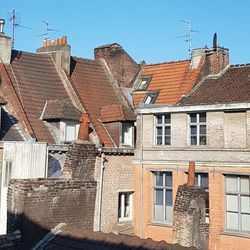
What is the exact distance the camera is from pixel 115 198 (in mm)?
24750

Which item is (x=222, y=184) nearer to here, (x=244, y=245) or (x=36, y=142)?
(x=244, y=245)

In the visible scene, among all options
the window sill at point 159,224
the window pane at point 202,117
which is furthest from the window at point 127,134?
the window pane at point 202,117

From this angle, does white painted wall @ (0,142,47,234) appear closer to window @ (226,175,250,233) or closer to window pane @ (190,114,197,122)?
window pane @ (190,114,197,122)

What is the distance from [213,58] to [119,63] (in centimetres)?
641

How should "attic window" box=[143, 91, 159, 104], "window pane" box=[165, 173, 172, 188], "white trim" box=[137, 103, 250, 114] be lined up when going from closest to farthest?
"white trim" box=[137, 103, 250, 114] → "window pane" box=[165, 173, 172, 188] → "attic window" box=[143, 91, 159, 104]

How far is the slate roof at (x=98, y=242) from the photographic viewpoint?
9.88m

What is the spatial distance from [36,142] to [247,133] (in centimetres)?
976

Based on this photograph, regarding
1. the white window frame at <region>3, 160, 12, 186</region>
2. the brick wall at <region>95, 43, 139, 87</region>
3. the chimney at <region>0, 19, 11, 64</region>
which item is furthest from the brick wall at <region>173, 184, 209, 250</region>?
the brick wall at <region>95, 43, 139, 87</region>

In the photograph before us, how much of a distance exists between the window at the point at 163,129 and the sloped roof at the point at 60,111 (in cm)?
434

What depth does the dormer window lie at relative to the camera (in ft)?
86.7

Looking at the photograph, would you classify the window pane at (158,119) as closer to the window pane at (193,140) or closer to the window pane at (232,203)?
the window pane at (193,140)

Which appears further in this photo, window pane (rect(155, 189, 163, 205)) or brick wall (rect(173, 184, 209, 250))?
window pane (rect(155, 189, 163, 205))

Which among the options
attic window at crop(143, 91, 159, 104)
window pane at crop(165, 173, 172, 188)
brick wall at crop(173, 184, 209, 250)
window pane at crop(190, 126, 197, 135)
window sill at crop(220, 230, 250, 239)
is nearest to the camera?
brick wall at crop(173, 184, 209, 250)

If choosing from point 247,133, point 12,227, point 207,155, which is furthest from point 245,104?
point 12,227
